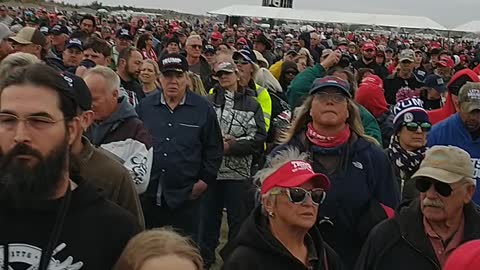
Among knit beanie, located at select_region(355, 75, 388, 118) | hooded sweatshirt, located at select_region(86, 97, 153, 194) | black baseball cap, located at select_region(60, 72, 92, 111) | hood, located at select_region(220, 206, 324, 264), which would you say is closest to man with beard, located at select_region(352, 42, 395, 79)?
knit beanie, located at select_region(355, 75, 388, 118)

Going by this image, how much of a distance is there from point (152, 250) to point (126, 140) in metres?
2.24

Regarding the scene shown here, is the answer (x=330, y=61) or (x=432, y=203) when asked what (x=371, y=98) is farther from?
(x=432, y=203)

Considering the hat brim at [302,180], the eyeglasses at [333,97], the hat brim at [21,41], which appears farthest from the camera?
the hat brim at [21,41]

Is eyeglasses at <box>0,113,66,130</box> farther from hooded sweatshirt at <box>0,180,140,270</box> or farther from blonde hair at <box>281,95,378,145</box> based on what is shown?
blonde hair at <box>281,95,378,145</box>

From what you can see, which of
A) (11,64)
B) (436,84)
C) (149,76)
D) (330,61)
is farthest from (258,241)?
(436,84)

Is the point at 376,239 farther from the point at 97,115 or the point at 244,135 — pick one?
the point at 244,135

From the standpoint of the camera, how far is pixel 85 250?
2225mm

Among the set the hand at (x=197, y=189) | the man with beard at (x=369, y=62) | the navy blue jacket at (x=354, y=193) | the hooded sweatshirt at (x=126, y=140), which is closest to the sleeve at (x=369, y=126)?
the hand at (x=197, y=189)

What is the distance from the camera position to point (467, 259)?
6.16 feet

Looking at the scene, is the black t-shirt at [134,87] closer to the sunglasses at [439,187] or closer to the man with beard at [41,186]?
the sunglasses at [439,187]

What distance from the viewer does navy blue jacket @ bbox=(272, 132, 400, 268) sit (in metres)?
4.13

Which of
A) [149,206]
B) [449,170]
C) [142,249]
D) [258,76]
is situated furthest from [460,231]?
[258,76]

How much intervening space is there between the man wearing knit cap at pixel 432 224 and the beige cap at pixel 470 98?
1547mm

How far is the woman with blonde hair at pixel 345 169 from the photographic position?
414cm
